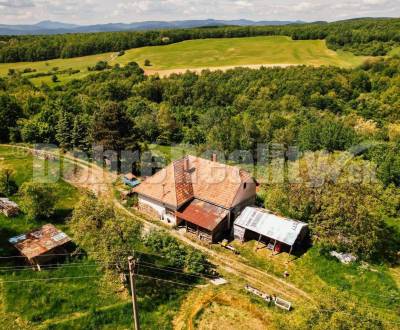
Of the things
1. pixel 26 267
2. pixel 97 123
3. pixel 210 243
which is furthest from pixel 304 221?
pixel 97 123

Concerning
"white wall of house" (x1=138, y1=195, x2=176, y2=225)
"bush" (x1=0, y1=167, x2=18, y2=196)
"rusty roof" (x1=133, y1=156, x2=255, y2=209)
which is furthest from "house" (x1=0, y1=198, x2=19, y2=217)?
"white wall of house" (x1=138, y1=195, x2=176, y2=225)

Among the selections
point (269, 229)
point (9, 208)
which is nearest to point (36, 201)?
point (9, 208)

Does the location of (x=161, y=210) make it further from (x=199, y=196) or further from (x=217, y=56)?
(x=217, y=56)

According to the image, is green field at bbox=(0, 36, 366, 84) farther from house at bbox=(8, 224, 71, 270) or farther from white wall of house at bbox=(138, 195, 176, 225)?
house at bbox=(8, 224, 71, 270)

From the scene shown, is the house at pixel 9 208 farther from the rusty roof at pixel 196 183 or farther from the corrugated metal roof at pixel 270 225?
the corrugated metal roof at pixel 270 225

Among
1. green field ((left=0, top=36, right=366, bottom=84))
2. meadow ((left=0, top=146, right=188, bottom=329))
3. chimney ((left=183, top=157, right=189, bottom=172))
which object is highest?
green field ((left=0, top=36, right=366, bottom=84))
